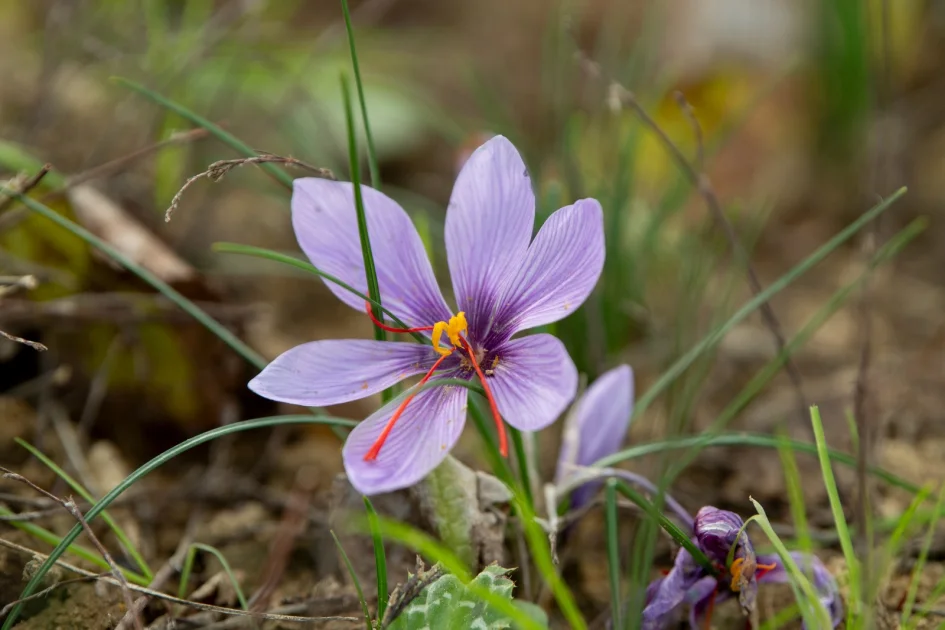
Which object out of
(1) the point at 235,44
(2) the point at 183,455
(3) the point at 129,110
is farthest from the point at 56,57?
(2) the point at 183,455

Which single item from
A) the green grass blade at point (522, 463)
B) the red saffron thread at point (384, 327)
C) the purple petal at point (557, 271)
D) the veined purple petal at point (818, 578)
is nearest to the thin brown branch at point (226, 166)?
the red saffron thread at point (384, 327)

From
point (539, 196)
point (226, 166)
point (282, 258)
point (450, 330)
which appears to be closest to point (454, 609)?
point (450, 330)

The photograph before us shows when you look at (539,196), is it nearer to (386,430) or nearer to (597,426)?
(597,426)

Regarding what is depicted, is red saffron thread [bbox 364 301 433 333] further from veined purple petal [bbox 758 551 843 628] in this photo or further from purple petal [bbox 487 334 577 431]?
veined purple petal [bbox 758 551 843 628]

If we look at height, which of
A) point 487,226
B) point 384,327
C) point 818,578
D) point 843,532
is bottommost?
point 818,578

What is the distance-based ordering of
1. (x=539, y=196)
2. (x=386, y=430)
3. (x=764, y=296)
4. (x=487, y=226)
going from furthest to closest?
1. (x=539, y=196)
2. (x=764, y=296)
3. (x=487, y=226)
4. (x=386, y=430)

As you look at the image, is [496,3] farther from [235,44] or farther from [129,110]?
[129,110]

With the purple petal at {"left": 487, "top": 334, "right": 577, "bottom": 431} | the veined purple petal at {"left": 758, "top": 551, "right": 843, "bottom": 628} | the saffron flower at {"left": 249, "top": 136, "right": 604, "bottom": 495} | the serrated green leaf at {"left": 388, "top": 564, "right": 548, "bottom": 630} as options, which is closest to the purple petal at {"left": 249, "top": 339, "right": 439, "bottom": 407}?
the saffron flower at {"left": 249, "top": 136, "right": 604, "bottom": 495}

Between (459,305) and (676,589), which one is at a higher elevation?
(459,305)
